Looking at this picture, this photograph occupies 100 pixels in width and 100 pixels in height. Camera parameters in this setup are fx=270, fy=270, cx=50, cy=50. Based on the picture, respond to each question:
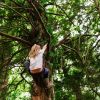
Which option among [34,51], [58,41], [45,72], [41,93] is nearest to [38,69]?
[45,72]

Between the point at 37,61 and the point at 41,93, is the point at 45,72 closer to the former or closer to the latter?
the point at 37,61

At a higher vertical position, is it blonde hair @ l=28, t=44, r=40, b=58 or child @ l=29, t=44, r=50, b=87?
blonde hair @ l=28, t=44, r=40, b=58

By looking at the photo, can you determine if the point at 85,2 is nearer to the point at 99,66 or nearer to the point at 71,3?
the point at 71,3

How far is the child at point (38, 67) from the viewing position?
18.0 ft

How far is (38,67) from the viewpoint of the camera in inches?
216

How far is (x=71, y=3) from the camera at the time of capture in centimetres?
728

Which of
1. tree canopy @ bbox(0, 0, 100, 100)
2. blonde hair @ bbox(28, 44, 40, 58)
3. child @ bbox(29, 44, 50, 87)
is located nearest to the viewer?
child @ bbox(29, 44, 50, 87)

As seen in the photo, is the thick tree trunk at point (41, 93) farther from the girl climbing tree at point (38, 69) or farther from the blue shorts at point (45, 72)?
the blue shorts at point (45, 72)

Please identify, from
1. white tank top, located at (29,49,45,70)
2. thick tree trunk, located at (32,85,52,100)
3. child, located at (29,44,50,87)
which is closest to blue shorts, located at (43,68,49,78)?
child, located at (29,44,50,87)

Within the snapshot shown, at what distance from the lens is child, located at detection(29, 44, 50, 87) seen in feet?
18.0

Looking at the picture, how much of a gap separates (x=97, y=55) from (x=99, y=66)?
32 cm

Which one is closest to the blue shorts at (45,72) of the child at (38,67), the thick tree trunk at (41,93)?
the child at (38,67)

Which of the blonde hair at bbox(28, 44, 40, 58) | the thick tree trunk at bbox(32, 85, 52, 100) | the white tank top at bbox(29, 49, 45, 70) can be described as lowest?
the thick tree trunk at bbox(32, 85, 52, 100)

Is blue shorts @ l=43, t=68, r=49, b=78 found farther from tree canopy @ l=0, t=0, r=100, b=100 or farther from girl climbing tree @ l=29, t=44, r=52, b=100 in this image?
tree canopy @ l=0, t=0, r=100, b=100
